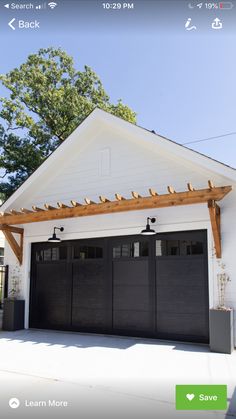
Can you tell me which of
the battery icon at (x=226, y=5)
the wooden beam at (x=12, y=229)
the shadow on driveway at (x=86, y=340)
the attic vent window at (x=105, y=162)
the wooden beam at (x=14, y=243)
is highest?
the attic vent window at (x=105, y=162)

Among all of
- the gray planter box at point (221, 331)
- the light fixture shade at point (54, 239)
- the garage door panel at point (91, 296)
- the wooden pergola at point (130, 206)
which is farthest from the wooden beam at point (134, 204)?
the gray planter box at point (221, 331)

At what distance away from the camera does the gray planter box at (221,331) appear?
618cm

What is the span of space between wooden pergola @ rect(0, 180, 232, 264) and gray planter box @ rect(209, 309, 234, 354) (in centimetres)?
109

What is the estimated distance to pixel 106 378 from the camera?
A: 15.8ft

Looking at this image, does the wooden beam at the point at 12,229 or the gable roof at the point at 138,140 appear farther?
the wooden beam at the point at 12,229

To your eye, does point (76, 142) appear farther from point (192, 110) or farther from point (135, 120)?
point (135, 120)

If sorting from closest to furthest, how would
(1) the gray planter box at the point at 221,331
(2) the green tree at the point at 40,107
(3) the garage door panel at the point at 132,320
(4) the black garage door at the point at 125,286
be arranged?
(1) the gray planter box at the point at 221,331, (4) the black garage door at the point at 125,286, (3) the garage door panel at the point at 132,320, (2) the green tree at the point at 40,107

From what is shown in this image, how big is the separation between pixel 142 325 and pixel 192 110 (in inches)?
170

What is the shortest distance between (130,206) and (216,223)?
1.63 metres

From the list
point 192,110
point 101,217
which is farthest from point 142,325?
point 192,110

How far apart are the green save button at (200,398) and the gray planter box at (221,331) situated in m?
3.11

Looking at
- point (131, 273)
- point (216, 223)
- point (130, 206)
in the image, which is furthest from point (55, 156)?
point (216, 223)

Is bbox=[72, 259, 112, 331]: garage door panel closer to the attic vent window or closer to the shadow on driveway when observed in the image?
the shadow on driveway

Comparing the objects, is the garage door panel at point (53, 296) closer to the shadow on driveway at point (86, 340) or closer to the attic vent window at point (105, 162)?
the shadow on driveway at point (86, 340)
